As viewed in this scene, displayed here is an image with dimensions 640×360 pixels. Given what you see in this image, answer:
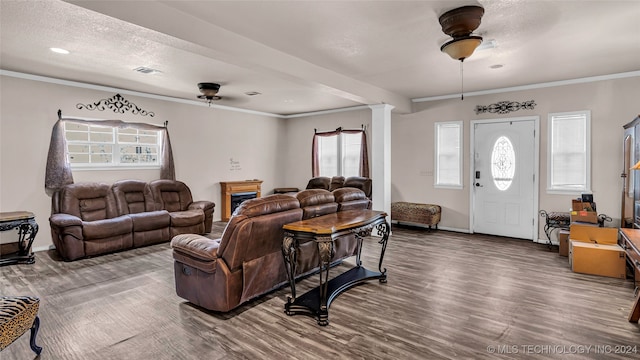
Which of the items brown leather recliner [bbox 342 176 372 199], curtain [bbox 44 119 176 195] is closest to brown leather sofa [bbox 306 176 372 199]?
brown leather recliner [bbox 342 176 372 199]

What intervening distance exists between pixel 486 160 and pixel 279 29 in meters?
4.73

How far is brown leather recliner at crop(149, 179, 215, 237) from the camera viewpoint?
5.80m

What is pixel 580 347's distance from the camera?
7.90ft

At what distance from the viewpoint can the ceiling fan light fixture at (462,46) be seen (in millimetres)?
3082

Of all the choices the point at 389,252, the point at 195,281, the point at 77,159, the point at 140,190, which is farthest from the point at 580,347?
the point at 77,159

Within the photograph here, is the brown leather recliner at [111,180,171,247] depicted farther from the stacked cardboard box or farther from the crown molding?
the stacked cardboard box

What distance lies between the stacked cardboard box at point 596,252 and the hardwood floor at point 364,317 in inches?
5.3

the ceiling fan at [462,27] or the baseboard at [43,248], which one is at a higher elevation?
the ceiling fan at [462,27]

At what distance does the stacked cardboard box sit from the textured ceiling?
2.26m

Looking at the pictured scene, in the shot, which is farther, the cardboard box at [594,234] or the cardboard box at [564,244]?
the cardboard box at [564,244]

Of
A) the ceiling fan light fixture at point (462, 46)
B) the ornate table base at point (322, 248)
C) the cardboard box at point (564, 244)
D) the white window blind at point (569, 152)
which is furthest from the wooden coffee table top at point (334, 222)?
the white window blind at point (569, 152)

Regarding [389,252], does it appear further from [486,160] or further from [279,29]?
[279,29]

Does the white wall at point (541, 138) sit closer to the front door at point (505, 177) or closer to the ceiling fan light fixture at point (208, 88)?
the front door at point (505, 177)

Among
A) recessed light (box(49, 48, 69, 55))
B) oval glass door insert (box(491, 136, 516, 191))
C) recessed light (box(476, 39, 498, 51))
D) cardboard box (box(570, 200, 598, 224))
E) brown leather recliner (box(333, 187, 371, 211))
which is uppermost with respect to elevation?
recessed light (box(49, 48, 69, 55))
